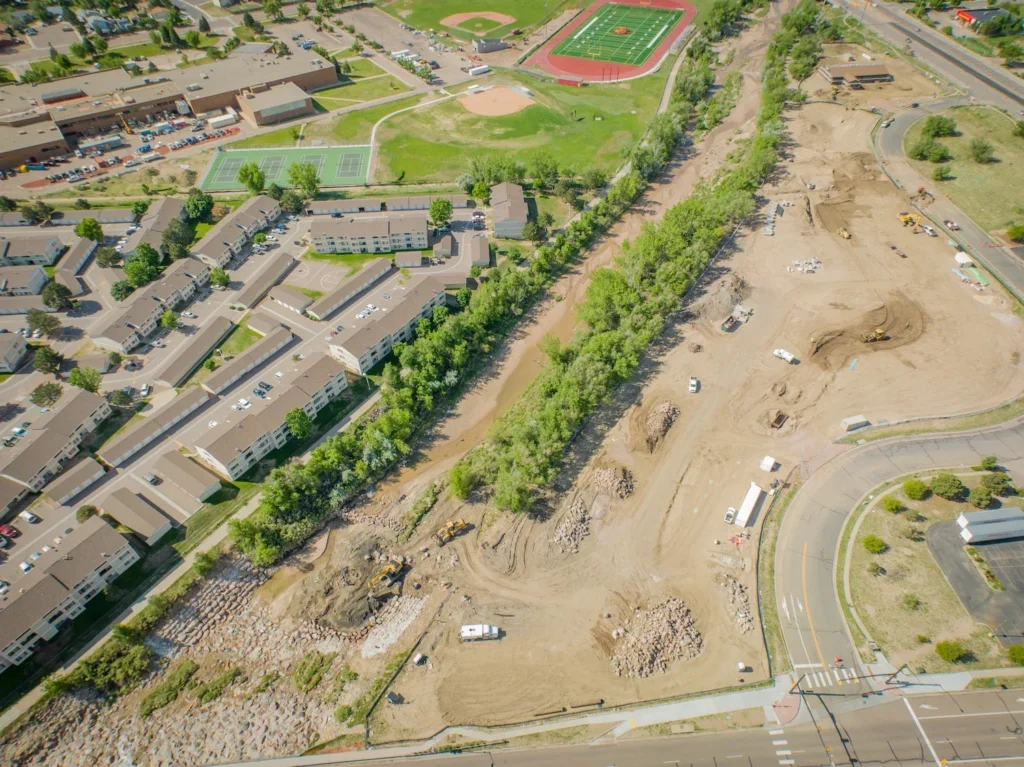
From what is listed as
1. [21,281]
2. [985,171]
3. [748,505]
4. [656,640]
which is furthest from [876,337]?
[21,281]

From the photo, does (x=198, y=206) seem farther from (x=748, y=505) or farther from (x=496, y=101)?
(x=748, y=505)

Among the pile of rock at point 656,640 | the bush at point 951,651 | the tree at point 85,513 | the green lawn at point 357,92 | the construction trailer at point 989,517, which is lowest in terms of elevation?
the pile of rock at point 656,640

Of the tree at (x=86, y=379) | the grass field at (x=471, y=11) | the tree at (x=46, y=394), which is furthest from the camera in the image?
the grass field at (x=471, y=11)

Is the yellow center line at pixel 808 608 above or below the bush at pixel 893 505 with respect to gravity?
Result: below

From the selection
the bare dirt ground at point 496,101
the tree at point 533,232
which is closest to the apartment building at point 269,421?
the tree at point 533,232

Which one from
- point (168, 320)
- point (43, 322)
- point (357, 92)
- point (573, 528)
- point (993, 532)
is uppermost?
point (357, 92)

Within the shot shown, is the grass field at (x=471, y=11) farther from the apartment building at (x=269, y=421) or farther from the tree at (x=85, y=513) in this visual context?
the tree at (x=85, y=513)
